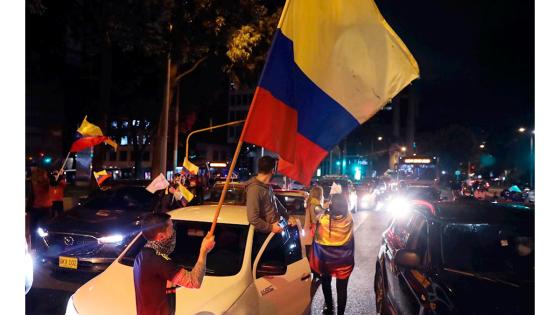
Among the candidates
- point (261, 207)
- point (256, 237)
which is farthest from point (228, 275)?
point (261, 207)

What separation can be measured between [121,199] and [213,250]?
5635 mm

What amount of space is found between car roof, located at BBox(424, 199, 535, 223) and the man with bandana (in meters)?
2.95

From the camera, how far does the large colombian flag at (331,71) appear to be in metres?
3.95

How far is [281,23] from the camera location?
3850mm

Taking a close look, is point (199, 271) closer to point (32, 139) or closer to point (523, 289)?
point (523, 289)

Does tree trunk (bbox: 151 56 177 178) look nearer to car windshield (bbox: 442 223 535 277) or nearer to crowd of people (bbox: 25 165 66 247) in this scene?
crowd of people (bbox: 25 165 66 247)

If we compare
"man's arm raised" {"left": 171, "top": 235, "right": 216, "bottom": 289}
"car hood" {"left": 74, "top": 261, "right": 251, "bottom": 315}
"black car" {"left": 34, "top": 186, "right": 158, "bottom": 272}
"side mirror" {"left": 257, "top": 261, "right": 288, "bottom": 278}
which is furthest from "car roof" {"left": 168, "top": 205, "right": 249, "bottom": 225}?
"black car" {"left": 34, "top": 186, "right": 158, "bottom": 272}

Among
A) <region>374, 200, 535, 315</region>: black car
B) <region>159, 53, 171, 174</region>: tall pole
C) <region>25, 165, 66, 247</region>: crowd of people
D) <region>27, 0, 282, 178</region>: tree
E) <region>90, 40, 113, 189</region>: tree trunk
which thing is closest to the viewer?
<region>374, 200, 535, 315</region>: black car

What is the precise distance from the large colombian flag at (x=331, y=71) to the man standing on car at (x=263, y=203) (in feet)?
2.82

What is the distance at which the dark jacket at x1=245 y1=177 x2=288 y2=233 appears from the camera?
4.71 m

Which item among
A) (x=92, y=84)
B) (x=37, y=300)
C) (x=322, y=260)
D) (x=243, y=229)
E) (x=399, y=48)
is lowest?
(x=37, y=300)

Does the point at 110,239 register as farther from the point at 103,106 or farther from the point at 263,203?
the point at 103,106

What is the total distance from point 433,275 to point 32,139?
112ft

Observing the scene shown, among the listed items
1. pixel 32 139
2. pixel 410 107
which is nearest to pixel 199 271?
pixel 32 139
